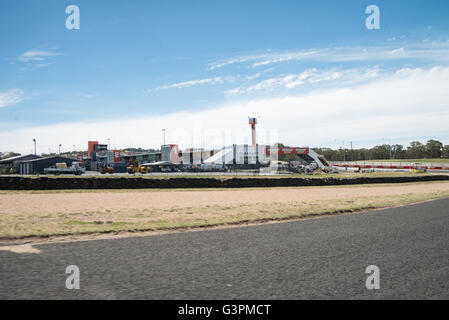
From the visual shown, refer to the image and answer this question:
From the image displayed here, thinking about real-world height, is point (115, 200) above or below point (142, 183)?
below

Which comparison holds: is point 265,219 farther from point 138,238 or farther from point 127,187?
point 127,187

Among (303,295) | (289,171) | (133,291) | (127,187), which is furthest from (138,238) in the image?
(289,171)

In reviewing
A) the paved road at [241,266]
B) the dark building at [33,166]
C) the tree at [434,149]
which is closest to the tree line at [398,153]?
the tree at [434,149]

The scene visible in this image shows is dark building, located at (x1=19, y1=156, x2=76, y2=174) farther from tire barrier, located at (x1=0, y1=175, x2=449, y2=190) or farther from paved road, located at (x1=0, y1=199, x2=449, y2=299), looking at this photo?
paved road, located at (x1=0, y1=199, x2=449, y2=299)

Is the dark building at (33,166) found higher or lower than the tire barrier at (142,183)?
higher

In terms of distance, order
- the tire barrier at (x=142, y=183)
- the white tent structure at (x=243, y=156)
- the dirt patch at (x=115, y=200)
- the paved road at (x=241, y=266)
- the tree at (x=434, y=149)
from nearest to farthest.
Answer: the paved road at (x=241, y=266)
the dirt patch at (x=115, y=200)
the tire barrier at (x=142, y=183)
the white tent structure at (x=243, y=156)
the tree at (x=434, y=149)

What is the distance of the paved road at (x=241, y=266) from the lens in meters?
4.36

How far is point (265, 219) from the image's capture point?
1164 centimetres

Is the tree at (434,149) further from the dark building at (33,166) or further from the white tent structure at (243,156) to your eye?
the dark building at (33,166)

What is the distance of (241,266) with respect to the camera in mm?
5508

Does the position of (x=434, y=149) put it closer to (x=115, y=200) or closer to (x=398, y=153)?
(x=398, y=153)

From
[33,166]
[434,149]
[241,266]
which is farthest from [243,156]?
[434,149]
